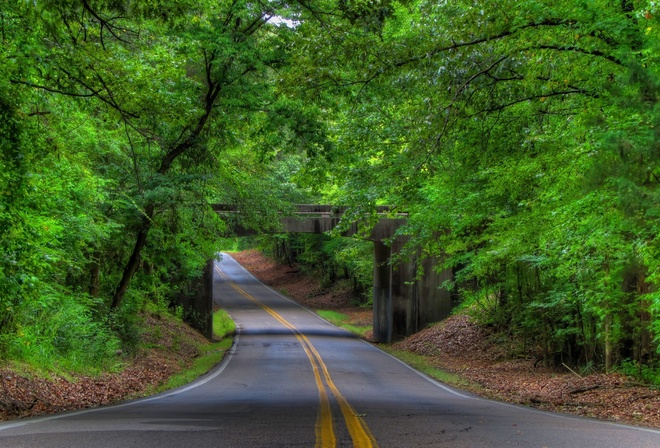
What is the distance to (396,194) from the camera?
14586 millimetres

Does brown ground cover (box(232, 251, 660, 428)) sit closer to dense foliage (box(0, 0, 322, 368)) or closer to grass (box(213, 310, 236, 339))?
dense foliage (box(0, 0, 322, 368))

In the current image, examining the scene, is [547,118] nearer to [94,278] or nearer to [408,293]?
[94,278]

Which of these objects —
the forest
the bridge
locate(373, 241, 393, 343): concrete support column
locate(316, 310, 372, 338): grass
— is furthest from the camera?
locate(316, 310, 372, 338): grass

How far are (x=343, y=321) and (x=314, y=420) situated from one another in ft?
107

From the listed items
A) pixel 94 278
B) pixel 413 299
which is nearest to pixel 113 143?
pixel 94 278

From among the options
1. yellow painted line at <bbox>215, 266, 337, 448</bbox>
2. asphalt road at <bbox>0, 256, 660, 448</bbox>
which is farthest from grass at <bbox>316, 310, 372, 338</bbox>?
asphalt road at <bbox>0, 256, 660, 448</bbox>

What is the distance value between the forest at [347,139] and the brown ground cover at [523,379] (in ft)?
3.72

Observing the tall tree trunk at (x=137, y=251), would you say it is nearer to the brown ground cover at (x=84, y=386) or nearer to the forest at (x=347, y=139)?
the forest at (x=347, y=139)

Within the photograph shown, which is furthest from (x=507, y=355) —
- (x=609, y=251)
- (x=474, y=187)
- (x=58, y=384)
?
(x=58, y=384)

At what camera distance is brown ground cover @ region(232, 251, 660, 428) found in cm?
1071

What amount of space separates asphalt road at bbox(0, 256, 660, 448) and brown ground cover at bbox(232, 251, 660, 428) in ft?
3.93

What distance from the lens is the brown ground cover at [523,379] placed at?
1071 cm

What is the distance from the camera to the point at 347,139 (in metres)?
16.0

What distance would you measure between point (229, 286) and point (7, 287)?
52190 millimetres
